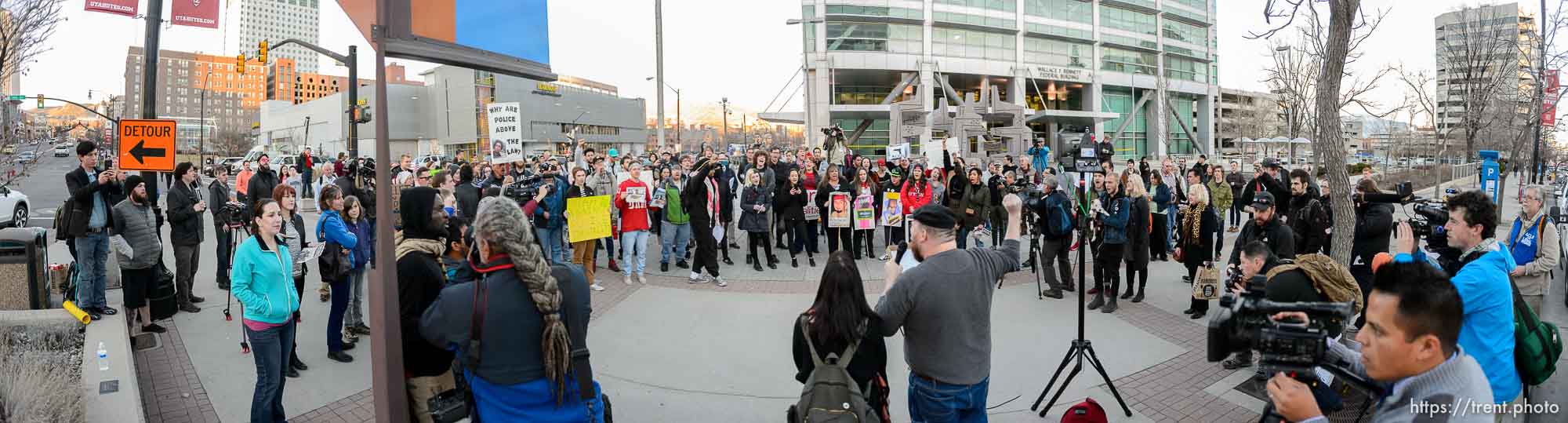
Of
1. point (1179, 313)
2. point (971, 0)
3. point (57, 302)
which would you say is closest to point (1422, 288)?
point (1179, 313)

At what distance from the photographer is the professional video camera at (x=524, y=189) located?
362 inches

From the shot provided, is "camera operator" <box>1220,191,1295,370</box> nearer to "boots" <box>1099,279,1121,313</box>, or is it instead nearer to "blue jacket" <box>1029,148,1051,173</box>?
"boots" <box>1099,279,1121,313</box>

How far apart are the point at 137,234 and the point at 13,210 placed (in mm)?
15072

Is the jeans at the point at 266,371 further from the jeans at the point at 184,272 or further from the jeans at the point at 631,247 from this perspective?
the jeans at the point at 631,247

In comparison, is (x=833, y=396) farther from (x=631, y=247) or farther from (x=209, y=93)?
Answer: (x=209, y=93)

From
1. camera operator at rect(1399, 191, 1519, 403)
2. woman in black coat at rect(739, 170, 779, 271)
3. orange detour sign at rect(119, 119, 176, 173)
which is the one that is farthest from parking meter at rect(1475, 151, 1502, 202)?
orange detour sign at rect(119, 119, 176, 173)

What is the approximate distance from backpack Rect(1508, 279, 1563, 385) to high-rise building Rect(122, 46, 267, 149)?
325ft

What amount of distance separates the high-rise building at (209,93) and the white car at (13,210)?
245 ft

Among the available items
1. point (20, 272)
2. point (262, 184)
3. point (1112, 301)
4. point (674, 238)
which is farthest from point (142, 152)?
point (1112, 301)

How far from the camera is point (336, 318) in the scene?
21.7ft

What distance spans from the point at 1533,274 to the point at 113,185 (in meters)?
13.7

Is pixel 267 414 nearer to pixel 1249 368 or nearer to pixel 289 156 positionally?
pixel 1249 368

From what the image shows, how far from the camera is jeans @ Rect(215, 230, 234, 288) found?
938cm

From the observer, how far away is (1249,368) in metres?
6.57
